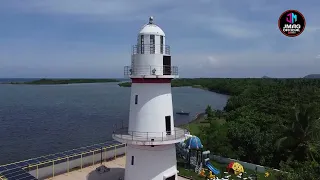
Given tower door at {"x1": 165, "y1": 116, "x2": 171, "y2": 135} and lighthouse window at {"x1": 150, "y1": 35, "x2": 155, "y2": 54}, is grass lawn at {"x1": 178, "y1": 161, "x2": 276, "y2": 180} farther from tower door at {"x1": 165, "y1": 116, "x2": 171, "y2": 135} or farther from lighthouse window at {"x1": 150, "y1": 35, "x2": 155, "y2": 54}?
lighthouse window at {"x1": 150, "y1": 35, "x2": 155, "y2": 54}

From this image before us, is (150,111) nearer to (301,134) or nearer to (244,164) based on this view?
(244,164)

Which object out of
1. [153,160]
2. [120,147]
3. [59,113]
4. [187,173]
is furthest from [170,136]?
[59,113]

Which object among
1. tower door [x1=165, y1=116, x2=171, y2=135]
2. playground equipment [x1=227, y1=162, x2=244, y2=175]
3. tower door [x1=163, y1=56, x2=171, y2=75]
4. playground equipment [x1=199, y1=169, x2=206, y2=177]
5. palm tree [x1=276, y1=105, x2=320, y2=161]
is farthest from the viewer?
palm tree [x1=276, y1=105, x2=320, y2=161]

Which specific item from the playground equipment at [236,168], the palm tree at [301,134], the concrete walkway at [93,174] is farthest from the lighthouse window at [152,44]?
the palm tree at [301,134]

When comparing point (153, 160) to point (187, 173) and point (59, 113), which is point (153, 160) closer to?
point (187, 173)

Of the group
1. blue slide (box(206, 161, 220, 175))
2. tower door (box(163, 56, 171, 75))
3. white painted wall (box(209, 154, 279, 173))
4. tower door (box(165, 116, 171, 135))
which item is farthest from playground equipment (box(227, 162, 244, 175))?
tower door (box(163, 56, 171, 75))

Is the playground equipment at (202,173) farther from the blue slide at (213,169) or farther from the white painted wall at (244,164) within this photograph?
the white painted wall at (244,164)
